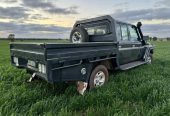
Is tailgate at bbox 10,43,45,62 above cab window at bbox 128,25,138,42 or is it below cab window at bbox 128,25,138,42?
below

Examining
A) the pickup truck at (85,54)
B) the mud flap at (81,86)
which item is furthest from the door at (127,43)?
the mud flap at (81,86)

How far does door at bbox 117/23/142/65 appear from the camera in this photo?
6685mm

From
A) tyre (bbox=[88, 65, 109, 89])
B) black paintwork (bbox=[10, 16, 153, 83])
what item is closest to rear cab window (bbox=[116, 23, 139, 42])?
black paintwork (bbox=[10, 16, 153, 83])

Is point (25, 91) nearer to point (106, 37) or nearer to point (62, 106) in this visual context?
point (62, 106)

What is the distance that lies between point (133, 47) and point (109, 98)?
142 inches

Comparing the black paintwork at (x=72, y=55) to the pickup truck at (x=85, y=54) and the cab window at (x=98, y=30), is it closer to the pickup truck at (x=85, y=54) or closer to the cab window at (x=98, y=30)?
the pickup truck at (x=85, y=54)

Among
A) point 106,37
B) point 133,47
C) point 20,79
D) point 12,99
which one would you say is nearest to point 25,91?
point 12,99

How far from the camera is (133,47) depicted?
25.4 feet

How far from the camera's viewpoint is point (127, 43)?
704 cm

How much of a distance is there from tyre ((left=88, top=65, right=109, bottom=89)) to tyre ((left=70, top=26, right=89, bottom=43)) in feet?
4.58

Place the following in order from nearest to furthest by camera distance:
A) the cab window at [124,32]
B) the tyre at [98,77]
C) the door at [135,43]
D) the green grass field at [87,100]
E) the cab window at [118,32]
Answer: the green grass field at [87,100], the tyre at [98,77], the cab window at [118,32], the cab window at [124,32], the door at [135,43]

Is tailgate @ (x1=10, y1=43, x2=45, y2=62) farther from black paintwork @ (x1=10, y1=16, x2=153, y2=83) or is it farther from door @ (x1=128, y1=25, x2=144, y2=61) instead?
door @ (x1=128, y1=25, x2=144, y2=61)

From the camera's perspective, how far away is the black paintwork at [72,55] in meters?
4.24

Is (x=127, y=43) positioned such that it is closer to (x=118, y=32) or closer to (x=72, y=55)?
(x=118, y=32)
